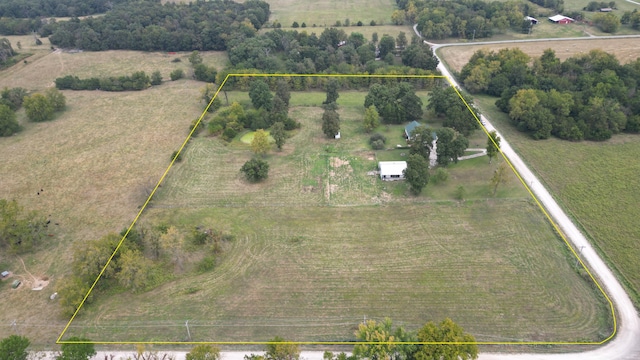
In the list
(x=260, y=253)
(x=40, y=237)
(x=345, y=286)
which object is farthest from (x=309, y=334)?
(x=40, y=237)

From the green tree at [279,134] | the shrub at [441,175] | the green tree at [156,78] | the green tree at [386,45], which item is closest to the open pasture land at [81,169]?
the green tree at [156,78]

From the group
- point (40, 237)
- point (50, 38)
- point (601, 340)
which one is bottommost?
point (601, 340)

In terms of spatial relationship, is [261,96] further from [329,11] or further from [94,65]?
[329,11]

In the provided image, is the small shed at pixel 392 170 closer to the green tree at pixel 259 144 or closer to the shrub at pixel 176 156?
the green tree at pixel 259 144

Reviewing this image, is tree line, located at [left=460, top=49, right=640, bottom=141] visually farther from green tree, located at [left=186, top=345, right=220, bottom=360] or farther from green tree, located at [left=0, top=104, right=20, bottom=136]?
green tree, located at [left=0, top=104, right=20, bottom=136]

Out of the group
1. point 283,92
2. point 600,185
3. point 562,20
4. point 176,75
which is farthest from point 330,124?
point 562,20

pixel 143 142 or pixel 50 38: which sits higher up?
pixel 50 38

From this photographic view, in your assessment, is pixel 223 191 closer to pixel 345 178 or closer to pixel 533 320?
pixel 345 178
